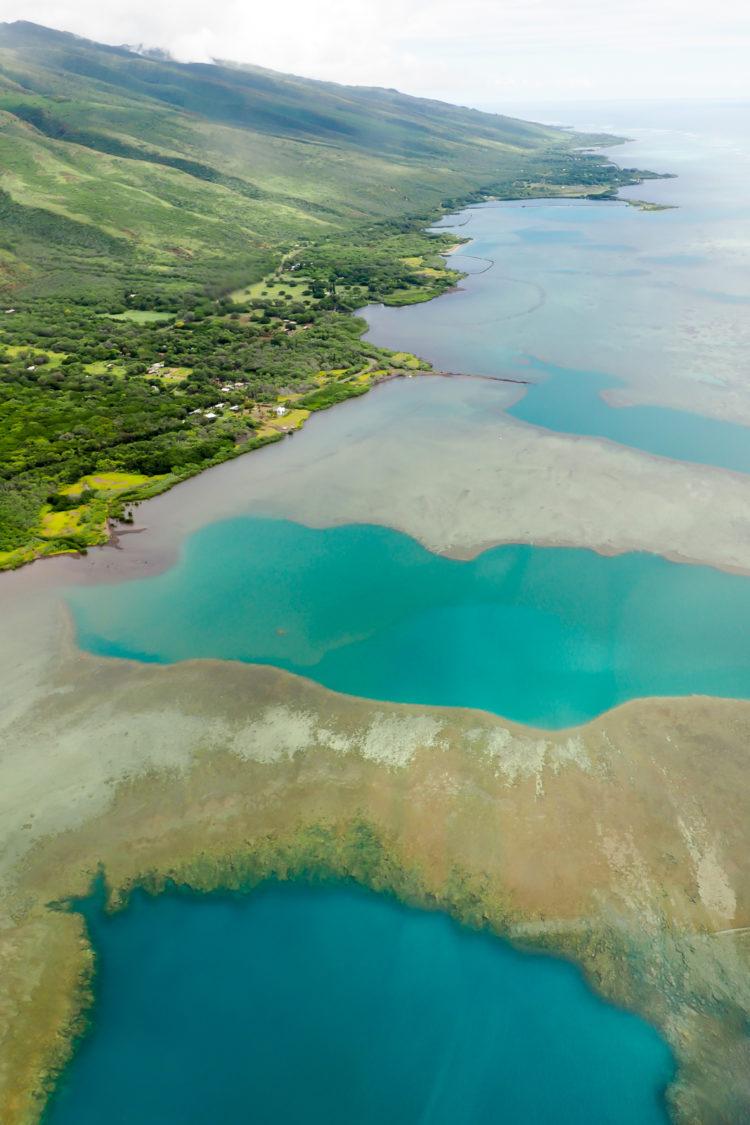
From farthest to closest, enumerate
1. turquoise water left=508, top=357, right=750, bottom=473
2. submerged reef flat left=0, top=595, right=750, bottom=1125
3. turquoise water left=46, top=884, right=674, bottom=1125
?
1. turquoise water left=508, top=357, right=750, bottom=473
2. submerged reef flat left=0, top=595, right=750, bottom=1125
3. turquoise water left=46, top=884, right=674, bottom=1125

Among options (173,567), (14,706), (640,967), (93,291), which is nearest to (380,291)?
(93,291)

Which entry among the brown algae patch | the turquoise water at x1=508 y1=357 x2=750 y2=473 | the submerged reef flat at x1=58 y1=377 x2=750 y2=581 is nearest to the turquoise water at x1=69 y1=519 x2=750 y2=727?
the brown algae patch

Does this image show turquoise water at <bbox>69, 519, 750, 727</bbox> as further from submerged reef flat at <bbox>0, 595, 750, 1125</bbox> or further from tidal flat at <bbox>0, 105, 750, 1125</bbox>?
submerged reef flat at <bbox>0, 595, 750, 1125</bbox>

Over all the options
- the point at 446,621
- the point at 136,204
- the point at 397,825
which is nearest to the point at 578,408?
the point at 446,621

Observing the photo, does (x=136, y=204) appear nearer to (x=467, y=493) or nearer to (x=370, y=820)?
(x=467, y=493)

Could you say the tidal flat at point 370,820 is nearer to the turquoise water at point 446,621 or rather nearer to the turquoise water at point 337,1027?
the turquoise water at point 337,1027

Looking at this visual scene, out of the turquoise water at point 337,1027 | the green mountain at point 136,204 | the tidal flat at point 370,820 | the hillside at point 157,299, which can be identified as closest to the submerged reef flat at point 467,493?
the hillside at point 157,299
